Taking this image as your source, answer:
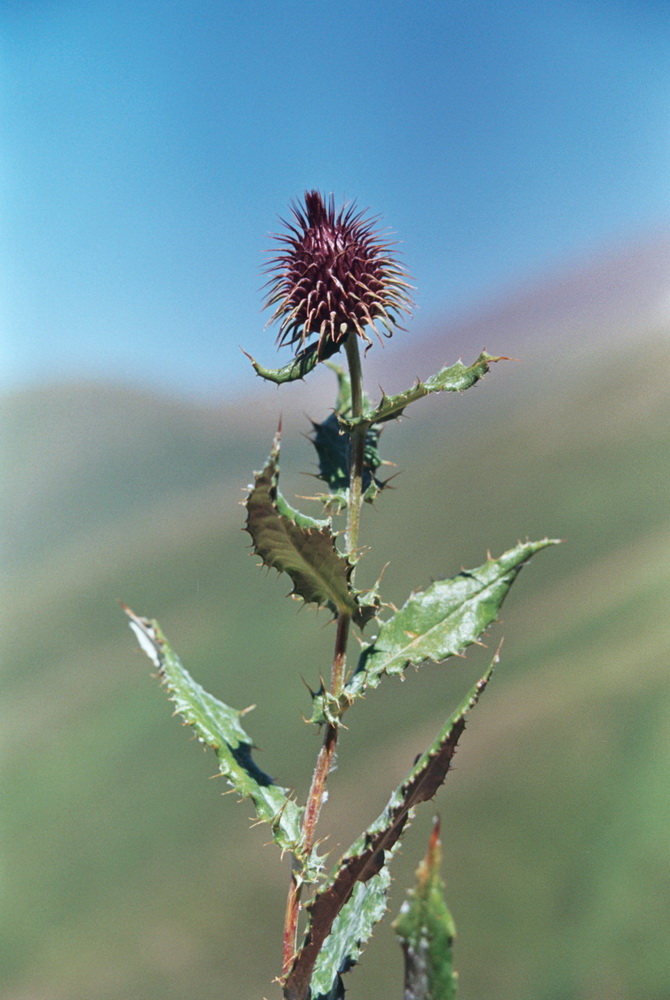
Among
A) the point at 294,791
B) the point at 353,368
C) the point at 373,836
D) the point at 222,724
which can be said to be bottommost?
the point at 373,836

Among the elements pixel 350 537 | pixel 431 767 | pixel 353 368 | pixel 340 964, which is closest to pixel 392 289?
pixel 353 368

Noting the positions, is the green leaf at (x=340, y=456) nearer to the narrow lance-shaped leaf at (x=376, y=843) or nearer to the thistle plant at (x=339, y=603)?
the thistle plant at (x=339, y=603)

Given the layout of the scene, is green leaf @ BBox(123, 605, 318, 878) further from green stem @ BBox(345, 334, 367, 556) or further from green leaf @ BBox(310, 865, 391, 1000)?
green stem @ BBox(345, 334, 367, 556)

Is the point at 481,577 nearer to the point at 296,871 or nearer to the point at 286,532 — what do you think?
the point at 286,532

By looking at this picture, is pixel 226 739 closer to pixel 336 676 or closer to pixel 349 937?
pixel 336 676

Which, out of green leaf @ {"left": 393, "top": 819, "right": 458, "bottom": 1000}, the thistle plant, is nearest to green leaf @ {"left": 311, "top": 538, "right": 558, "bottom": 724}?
the thistle plant

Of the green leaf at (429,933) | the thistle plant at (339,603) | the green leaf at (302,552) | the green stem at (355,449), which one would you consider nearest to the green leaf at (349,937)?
the thistle plant at (339,603)
